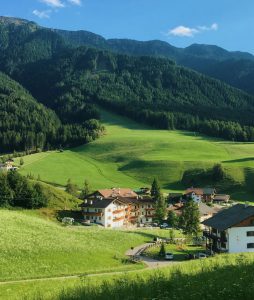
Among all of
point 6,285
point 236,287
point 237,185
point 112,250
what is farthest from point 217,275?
point 237,185

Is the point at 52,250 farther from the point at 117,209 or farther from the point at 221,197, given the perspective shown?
the point at 221,197

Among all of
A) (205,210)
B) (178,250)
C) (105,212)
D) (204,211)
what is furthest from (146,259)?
(205,210)

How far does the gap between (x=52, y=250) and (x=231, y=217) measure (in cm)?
3005

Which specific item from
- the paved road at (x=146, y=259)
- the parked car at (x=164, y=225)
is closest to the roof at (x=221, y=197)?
the parked car at (x=164, y=225)

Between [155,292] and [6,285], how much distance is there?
26.6 m

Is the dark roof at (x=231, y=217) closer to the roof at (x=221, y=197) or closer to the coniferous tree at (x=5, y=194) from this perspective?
the coniferous tree at (x=5, y=194)

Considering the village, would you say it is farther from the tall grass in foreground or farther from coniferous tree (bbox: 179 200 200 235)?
the tall grass in foreground

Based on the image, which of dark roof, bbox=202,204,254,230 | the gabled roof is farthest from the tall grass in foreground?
the gabled roof

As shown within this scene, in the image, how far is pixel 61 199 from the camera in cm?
11731

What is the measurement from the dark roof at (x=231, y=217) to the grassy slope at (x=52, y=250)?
47.0 feet

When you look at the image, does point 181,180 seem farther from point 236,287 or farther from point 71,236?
point 236,287

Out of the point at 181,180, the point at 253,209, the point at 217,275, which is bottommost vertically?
the point at 181,180

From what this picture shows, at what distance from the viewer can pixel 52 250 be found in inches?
2398

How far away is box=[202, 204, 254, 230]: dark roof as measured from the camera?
7275 cm
